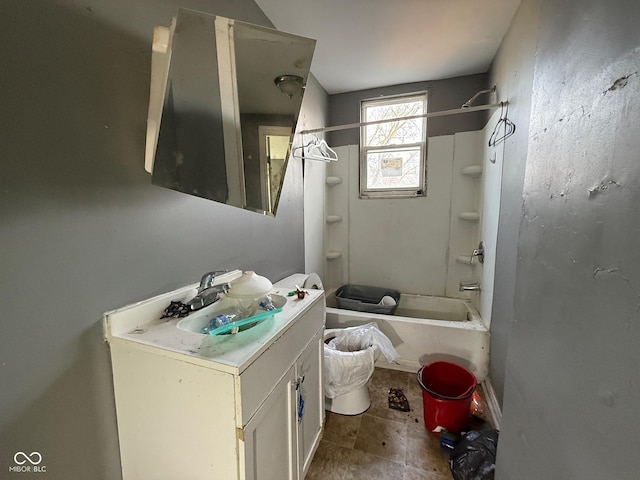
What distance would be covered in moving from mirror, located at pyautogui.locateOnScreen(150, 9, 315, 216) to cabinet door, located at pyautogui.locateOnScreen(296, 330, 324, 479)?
30.1 inches

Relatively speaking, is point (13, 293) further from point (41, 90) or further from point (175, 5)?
point (175, 5)

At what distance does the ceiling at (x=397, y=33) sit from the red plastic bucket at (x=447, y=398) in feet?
7.12

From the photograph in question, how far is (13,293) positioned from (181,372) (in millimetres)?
439

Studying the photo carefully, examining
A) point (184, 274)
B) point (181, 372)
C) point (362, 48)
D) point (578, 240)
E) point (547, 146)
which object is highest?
point (362, 48)

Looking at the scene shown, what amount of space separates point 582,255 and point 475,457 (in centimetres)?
110

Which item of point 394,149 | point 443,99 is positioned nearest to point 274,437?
point 394,149

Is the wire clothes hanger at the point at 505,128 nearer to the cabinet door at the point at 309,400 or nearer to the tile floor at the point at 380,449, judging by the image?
the cabinet door at the point at 309,400

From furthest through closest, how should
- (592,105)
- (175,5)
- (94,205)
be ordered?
(175,5) < (94,205) < (592,105)

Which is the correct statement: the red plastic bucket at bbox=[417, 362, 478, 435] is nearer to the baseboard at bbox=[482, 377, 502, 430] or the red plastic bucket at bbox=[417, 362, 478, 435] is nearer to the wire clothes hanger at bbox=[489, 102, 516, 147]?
the baseboard at bbox=[482, 377, 502, 430]

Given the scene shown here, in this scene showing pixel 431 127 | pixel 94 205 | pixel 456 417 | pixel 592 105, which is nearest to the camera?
pixel 592 105

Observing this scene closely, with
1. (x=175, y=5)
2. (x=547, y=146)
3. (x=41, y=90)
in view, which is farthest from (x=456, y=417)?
(x=175, y=5)

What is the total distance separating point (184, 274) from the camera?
1081 millimetres

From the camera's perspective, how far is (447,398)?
53.7 inches

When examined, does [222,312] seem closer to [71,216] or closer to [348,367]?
[71,216]
